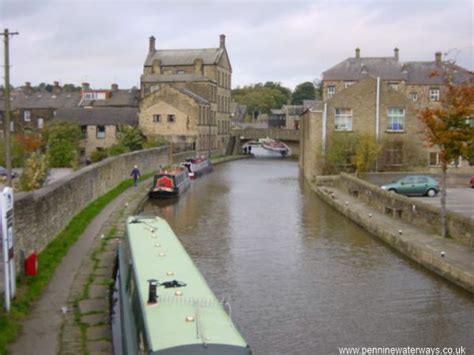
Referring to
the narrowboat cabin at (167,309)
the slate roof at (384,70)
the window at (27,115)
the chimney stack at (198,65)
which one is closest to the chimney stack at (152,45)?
the chimney stack at (198,65)

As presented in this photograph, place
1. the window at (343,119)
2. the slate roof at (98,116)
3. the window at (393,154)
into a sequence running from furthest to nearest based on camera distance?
the slate roof at (98,116) < the window at (343,119) < the window at (393,154)

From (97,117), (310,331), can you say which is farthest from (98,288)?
(97,117)

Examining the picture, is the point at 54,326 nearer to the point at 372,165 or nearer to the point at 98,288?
the point at 98,288

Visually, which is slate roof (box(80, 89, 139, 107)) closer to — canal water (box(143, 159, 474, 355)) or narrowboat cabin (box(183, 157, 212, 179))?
narrowboat cabin (box(183, 157, 212, 179))

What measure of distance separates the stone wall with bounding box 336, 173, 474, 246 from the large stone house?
89.9 feet

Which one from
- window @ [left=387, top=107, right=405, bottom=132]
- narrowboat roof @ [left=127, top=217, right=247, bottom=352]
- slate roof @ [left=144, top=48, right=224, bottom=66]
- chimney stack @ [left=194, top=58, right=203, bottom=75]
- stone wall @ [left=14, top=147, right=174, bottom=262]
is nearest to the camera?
narrowboat roof @ [left=127, top=217, right=247, bottom=352]

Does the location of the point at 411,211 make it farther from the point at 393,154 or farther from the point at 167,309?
the point at 393,154

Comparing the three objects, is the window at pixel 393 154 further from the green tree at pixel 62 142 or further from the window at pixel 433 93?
the window at pixel 433 93

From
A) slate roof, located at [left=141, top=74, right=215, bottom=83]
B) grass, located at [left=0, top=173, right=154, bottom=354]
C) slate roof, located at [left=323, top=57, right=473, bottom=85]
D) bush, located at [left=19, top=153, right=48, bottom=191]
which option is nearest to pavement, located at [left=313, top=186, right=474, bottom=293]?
grass, located at [left=0, top=173, right=154, bottom=354]

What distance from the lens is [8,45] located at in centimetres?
2167

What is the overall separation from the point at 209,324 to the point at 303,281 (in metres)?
8.05

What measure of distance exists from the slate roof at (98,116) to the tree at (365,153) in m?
26.3

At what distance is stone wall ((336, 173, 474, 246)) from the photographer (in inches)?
682

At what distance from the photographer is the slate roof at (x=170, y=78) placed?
63.7m
